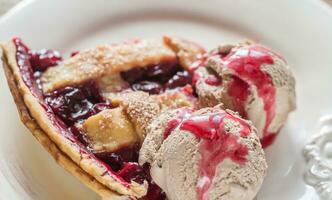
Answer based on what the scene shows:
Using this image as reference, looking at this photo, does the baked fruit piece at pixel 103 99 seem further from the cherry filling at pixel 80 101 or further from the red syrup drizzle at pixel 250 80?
the red syrup drizzle at pixel 250 80

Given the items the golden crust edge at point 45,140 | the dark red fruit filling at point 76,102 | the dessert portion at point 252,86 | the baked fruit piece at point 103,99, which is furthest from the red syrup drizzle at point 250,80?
the golden crust edge at point 45,140

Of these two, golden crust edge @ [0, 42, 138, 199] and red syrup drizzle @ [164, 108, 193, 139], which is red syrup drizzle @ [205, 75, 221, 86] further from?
golden crust edge @ [0, 42, 138, 199]

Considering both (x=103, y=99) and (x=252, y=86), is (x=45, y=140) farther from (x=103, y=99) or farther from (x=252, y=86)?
(x=252, y=86)

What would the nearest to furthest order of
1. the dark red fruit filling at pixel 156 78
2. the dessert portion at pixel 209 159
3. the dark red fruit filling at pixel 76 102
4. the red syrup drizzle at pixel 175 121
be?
the dessert portion at pixel 209 159 < the red syrup drizzle at pixel 175 121 < the dark red fruit filling at pixel 76 102 < the dark red fruit filling at pixel 156 78

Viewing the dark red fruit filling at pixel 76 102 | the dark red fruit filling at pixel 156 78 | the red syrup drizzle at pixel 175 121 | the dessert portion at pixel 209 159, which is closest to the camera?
the dessert portion at pixel 209 159

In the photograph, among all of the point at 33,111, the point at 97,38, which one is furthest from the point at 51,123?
the point at 97,38

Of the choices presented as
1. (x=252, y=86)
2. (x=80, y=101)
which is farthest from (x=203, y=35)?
(x=80, y=101)

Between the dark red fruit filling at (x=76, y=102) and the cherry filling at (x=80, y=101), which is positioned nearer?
the cherry filling at (x=80, y=101)
